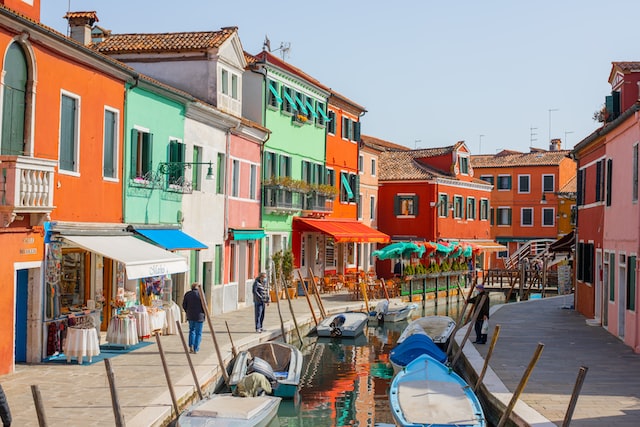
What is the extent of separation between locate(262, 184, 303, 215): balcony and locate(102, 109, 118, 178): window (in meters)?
12.6

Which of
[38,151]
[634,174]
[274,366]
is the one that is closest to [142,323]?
[274,366]

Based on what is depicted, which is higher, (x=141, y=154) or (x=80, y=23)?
(x=80, y=23)

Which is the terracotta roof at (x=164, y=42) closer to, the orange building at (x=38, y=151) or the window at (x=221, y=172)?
the window at (x=221, y=172)

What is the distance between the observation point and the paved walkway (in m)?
12.6

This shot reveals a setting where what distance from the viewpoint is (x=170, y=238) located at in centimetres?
2162

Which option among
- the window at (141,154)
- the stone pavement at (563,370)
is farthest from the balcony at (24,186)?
the stone pavement at (563,370)

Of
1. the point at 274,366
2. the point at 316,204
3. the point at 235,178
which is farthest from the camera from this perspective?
the point at 316,204

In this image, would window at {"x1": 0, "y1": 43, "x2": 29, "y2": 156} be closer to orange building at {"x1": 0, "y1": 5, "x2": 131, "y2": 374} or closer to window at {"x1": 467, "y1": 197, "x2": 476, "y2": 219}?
orange building at {"x1": 0, "y1": 5, "x2": 131, "y2": 374}

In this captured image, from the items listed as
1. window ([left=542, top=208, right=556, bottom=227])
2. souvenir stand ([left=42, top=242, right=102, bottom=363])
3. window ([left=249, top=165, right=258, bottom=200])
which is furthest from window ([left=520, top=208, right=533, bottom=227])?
souvenir stand ([left=42, top=242, right=102, bottom=363])

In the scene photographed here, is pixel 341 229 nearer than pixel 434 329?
No

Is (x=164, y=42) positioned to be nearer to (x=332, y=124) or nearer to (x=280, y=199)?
(x=280, y=199)

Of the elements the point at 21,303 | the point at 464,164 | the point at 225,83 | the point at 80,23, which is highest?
the point at 80,23

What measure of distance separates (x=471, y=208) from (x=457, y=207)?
2653mm

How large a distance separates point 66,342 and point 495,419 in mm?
7923
